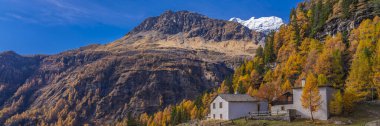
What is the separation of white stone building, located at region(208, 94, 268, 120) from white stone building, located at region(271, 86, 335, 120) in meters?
4.34

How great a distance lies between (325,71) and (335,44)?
1255 cm

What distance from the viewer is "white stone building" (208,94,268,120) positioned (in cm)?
7912

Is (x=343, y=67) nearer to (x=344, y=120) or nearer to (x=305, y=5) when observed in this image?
(x=344, y=120)

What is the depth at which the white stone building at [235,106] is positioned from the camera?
79125 mm

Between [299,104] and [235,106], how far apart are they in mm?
12911

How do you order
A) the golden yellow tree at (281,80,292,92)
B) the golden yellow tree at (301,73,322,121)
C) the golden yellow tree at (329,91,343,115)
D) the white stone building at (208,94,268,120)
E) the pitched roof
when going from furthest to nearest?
the golden yellow tree at (281,80,292,92) < the pitched roof < the white stone building at (208,94,268,120) < the golden yellow tree at (301,73,322,121) < the golden yellow tree at (329,91,343,115)

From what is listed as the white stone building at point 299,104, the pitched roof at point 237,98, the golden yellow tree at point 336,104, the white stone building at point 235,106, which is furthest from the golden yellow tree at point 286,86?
the golden yellow tree at point 336,104

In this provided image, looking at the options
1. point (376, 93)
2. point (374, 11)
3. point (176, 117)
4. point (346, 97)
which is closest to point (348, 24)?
point (374, 11)

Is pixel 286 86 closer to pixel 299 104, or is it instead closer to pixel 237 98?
pixel 237 98

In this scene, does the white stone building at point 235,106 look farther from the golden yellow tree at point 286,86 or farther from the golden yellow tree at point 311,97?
the golden yellow tree at point 286,86

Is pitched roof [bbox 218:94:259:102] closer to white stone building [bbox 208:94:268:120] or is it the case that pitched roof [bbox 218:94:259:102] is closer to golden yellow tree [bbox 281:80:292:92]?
white stone building [bbox 208:94:268:120]

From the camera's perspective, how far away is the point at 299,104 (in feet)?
239

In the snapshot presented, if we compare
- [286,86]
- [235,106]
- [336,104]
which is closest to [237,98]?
[235,106]

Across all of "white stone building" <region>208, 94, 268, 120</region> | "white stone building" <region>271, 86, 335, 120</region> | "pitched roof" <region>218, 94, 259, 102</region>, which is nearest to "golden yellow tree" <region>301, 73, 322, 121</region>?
"white stone building" <region>271, 86, 335, 120</region>
